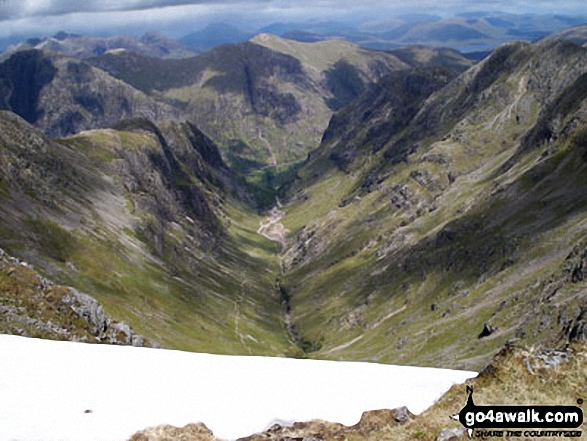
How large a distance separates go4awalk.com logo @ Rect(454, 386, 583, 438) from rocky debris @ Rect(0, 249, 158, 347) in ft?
177

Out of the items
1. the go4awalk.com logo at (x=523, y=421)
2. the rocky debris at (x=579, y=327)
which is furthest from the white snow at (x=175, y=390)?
the rocky debris at (x=579, y=327)

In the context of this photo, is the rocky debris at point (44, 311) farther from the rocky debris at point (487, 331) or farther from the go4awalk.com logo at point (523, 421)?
the rocky debris at point (487, 331)

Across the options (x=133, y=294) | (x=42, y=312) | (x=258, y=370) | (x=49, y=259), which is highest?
(x=258, y=370)

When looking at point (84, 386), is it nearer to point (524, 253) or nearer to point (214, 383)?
point (214, 383)

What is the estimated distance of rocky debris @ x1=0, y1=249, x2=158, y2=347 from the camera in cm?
6506

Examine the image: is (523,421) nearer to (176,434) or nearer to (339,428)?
(339,428)

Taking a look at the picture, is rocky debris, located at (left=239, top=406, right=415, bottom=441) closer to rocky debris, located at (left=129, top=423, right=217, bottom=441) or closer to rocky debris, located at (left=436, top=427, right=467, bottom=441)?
rocky debris, located at (left=129, top=423, right=217, bottom=441)

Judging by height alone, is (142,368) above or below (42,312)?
above

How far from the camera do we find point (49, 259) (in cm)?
15962

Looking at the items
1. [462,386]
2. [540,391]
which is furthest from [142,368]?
[540,391]

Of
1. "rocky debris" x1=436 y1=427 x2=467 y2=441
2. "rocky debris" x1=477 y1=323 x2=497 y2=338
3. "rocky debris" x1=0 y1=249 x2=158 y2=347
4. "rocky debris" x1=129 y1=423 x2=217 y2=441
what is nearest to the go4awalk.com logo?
"rocky debris" x1=436 y1=427 x2=467 y2=441

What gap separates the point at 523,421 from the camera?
72.9 ft

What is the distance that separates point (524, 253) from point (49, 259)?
6617 inches

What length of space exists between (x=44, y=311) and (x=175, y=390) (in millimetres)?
53553
